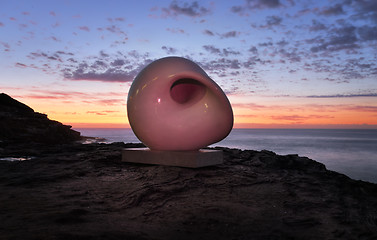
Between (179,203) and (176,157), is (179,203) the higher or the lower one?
the lower one

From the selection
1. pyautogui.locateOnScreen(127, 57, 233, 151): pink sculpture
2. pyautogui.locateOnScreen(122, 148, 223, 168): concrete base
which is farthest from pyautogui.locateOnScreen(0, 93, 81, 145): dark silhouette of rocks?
pyautogui.locateOnScreen(127, 57, 233, 151): pink sculpture

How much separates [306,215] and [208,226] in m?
1.27

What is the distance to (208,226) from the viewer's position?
10.3 feet

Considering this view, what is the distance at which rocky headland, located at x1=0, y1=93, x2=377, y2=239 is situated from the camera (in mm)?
2932

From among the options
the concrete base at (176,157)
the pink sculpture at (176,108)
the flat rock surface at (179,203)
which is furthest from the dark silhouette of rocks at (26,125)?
the flat rock surface at (179,203)

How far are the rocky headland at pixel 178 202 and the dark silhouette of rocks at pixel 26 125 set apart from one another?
12331 mm

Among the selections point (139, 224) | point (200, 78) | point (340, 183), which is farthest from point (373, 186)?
point (139, 224)

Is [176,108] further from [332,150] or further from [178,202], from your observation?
[332,150]

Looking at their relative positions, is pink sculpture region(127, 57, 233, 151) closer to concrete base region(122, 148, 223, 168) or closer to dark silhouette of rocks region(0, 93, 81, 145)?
concrete base region(122, 148, 223, 168)

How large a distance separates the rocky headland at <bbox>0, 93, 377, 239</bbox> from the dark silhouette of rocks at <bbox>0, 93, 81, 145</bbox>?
12331 millimetres

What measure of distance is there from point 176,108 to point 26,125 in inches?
608

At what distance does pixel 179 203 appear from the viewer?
3.87 metres

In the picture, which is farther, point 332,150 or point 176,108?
point 332,150

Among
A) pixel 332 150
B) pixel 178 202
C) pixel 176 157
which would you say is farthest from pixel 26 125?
pixel 332 150
